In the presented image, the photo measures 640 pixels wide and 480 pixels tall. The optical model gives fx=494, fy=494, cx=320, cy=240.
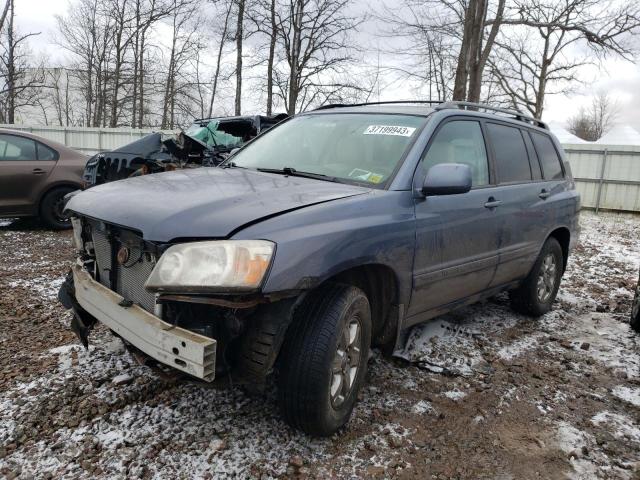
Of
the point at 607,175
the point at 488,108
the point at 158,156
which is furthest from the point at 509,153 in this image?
the point at 607,175

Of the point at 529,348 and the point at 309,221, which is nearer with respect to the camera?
the point at 309,221

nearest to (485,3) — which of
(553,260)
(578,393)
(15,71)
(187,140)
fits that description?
(187,140)

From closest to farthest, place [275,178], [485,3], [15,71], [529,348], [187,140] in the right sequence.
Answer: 1. [275,178]
2. [529,348]
3. [187,140]
4. [485,3]
5. [15,71]

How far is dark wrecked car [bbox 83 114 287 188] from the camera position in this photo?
22.7 feet

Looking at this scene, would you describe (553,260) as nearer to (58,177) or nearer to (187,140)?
(187,140)

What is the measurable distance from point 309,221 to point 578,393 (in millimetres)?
2252

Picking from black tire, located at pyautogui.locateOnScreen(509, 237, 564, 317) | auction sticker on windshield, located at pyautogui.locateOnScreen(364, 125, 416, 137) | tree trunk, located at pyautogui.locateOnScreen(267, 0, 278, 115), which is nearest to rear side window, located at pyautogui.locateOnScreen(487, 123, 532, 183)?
black tire, located at pyautogui.locateOnScreen(509, 237, 564, 317)

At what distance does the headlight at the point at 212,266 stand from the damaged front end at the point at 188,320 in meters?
0.04

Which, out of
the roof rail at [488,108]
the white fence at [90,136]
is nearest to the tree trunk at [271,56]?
the white fence at [90,136]

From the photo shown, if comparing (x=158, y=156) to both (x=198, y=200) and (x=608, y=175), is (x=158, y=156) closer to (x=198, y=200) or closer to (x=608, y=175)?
(x=198, y=200)

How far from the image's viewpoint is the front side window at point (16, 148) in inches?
281

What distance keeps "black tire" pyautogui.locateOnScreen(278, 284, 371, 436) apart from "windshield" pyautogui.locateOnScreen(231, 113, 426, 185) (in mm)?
810

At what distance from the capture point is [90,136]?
19.1m

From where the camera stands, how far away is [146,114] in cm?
3036
